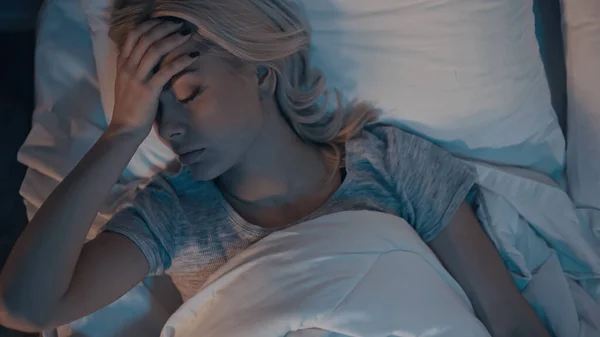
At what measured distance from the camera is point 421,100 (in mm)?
1063

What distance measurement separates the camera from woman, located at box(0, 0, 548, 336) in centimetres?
81

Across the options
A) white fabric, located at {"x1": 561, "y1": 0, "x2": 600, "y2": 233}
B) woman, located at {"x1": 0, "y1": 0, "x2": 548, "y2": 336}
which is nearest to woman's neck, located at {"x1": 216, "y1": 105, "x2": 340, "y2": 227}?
woman, located at {"x1": 0, "y1": 0, "x2": 548, "y2": 336}

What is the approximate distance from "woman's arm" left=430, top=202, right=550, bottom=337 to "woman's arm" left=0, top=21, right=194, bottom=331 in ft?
1.55

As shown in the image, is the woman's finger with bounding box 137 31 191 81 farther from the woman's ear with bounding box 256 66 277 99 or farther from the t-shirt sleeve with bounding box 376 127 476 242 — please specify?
the t-shirt sleeve with bounding box 376 127 476 242

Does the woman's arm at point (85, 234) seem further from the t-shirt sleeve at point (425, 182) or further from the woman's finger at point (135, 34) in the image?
the t-shirt sleeve at point (425, 182)

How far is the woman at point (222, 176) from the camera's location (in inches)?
31.9

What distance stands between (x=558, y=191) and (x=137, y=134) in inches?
28.2

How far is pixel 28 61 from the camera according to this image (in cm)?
143

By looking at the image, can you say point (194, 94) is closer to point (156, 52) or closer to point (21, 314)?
point (156, 52)

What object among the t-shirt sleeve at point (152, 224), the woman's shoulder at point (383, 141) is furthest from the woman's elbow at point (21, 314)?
the woman's shoulder at point (383, 141)

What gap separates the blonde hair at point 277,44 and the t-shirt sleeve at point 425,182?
9 cm

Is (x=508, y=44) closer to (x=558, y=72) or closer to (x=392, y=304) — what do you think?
(x=558, y=72)

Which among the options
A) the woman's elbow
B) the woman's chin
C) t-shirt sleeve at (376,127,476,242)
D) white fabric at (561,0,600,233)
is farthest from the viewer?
white fabric at (561,0,600,233)

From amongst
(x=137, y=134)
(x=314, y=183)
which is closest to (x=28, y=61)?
(x=137, y=134)
